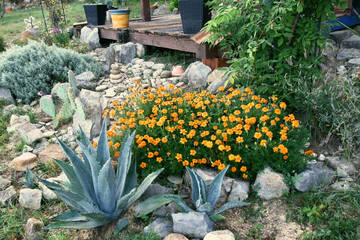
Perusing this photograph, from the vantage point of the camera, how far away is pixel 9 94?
477 centimetres

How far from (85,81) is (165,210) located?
3066 mm

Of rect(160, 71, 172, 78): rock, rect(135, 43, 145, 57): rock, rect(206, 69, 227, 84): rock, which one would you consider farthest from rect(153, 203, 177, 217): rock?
rect(135, 43, 145, 57): rock

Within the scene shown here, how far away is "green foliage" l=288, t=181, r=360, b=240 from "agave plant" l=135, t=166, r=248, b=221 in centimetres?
47

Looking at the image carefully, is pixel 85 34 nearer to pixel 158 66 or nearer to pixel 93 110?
pixel 158 66

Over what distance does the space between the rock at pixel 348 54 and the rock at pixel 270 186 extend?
9.09 feet

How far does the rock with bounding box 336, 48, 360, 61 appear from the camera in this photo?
4281 millimetres

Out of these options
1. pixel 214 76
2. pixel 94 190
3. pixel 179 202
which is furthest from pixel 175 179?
pixel 214 76

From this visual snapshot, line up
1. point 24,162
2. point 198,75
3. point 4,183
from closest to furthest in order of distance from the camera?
1. point 4,183
2. point 24,162
3. point 198,75

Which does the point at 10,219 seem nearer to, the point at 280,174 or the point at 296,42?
the point at 280,174

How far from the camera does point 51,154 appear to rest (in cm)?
333

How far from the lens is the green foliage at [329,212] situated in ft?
6.82

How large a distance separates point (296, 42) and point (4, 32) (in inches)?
436

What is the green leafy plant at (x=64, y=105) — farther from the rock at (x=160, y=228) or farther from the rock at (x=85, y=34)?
the rock at (x=85, y=34)

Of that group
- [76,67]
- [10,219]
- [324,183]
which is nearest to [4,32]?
[76,67]
